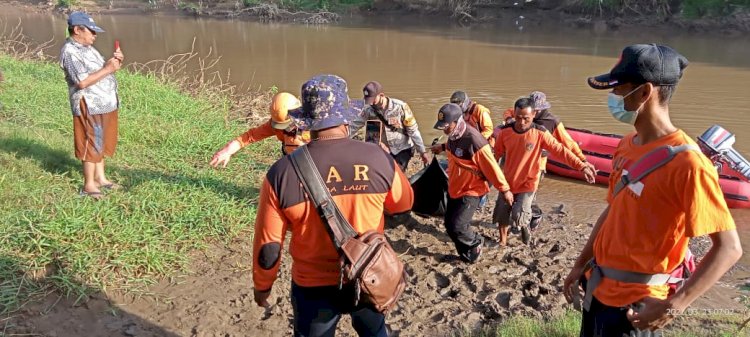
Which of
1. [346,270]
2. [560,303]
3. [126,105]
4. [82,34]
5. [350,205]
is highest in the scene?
[82,34]

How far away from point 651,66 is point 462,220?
308cm

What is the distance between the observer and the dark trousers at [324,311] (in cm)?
262

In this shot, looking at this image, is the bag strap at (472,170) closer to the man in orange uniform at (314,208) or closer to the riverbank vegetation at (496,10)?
the man in orange uniform at (314,208)

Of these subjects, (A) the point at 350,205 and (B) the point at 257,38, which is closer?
(A) the point at 350,205

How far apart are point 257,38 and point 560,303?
24172 millimetres

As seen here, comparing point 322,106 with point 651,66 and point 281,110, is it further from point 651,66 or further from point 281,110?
point 281,110

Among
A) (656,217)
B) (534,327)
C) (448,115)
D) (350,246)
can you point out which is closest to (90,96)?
(448,115)

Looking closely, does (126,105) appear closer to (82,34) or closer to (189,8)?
(82,34)

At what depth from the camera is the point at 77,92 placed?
206 inches

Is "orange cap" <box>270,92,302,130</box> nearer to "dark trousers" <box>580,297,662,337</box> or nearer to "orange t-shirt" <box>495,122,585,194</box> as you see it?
"orange t-shirt" <box>495,122,585,194</box>

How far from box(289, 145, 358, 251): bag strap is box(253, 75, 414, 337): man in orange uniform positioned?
0.09 feet

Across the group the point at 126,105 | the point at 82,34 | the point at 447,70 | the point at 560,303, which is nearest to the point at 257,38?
the point at 447,70

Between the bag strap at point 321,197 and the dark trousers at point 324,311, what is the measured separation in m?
0.32

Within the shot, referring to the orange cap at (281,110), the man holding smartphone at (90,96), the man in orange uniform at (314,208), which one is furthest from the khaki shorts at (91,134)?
the man in orange uniform at (314,208)
